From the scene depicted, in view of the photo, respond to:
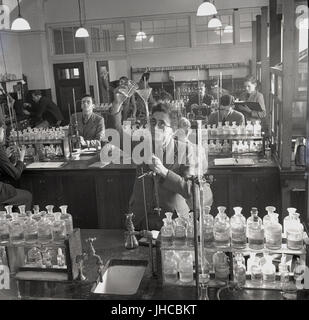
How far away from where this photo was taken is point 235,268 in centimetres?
261

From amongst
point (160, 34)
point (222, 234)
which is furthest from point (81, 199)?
point (160, 34)

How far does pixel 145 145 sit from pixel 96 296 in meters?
1.86

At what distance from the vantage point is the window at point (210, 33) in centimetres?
1136

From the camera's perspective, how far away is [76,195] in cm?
562

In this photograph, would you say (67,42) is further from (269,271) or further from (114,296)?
(269,271)

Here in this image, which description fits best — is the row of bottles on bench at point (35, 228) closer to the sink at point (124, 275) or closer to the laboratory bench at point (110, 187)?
the sink at point (124, 275)

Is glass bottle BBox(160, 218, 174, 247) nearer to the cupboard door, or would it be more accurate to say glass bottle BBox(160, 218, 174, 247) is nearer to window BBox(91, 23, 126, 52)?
the cupboard door

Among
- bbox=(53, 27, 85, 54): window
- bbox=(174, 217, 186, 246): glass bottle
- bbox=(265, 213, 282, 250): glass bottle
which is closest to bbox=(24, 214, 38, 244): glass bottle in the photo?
bbox=(174, 217, 186, 246): glass bottle

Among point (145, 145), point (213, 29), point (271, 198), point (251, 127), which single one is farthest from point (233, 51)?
point (145, 145)

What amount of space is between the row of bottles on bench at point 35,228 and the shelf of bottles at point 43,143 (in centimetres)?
320

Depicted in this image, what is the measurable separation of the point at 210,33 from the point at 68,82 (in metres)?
4.15

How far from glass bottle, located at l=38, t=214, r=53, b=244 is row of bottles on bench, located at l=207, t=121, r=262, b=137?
132 inches

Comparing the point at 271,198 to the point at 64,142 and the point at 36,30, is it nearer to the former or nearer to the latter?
the point at 64,142

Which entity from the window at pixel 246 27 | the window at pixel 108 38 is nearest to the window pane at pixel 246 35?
the window at pixel 246 27
